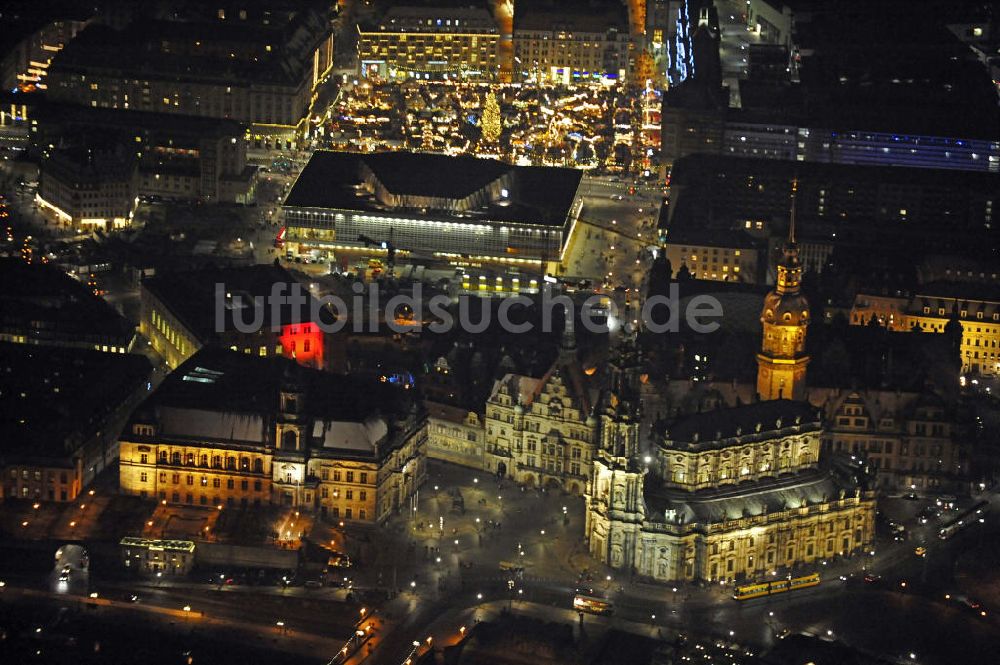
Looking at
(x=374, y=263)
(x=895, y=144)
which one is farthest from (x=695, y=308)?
(x=895, y=144)

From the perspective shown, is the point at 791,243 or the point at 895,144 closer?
the point at 791,243

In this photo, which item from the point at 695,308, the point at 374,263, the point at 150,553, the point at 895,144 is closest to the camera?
the point at 150,553

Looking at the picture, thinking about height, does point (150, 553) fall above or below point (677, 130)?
below

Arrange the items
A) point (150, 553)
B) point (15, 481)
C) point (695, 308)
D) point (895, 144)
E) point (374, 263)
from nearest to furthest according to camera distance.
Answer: point (150, 553), point (15, 481), point (695, 308), point (374, 263), point (895, 144)

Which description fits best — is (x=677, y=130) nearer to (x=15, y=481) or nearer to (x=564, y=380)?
(x=564, y=380)

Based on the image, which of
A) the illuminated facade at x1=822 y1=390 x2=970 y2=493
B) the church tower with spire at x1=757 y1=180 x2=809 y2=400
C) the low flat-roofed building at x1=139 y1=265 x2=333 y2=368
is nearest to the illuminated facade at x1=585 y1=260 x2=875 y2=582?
the church tower with spire at x1=757 y1=180 x2=809 y2=400

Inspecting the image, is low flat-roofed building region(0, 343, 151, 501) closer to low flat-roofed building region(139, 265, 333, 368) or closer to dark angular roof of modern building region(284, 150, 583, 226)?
low flat-roofed building region(139, 265, 333, 368)

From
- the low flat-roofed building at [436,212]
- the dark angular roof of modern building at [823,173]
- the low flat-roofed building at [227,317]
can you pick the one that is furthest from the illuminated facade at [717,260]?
the low flat-roofed building at [227,317]
